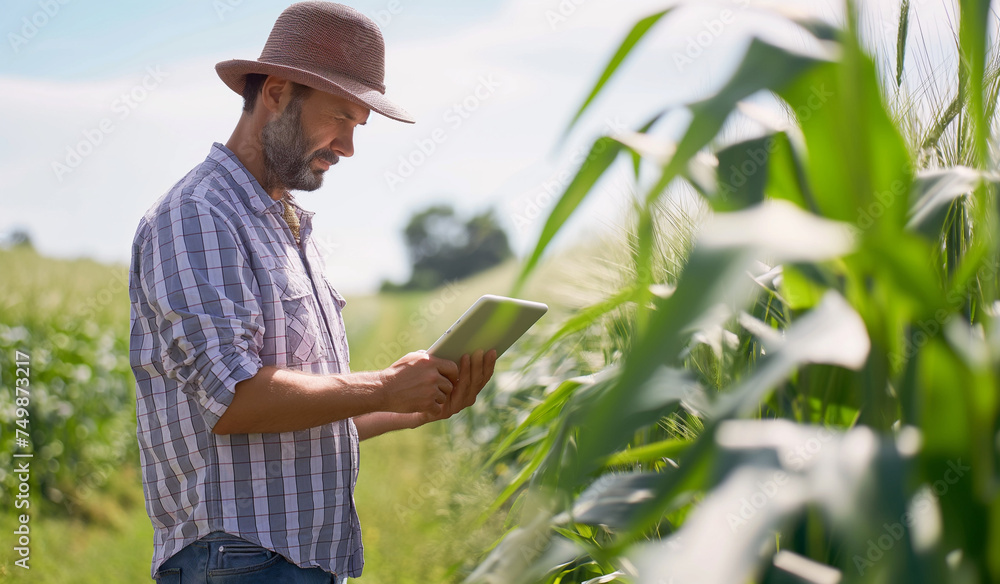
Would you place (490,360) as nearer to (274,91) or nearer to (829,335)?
(274,91)

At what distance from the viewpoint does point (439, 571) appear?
2.88 meters

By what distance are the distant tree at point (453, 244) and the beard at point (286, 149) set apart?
31772 mm

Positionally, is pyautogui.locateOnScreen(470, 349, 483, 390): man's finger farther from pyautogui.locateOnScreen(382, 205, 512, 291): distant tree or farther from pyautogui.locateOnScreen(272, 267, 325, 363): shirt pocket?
pyautogui.locateOnScreen(382, 205, 512, 291): distant tree

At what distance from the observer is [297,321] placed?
1.33 metres

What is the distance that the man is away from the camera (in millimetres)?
1182

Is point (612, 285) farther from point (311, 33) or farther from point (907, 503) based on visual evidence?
point (907, 503)

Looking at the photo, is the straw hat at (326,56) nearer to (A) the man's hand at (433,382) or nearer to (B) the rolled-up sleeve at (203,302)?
(B) the rolled-up sleeve at (203,302)

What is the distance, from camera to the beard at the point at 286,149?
1479mm

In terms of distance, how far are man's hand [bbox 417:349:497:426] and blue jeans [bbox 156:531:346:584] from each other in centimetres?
38

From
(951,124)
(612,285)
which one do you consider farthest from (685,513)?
(612,285)

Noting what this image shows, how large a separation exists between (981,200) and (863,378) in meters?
0.16

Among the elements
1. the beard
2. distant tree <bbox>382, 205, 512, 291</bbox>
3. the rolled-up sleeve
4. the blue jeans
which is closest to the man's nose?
the beard

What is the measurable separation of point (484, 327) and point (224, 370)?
43 cm

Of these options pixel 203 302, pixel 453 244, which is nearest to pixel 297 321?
pixel 203 302
